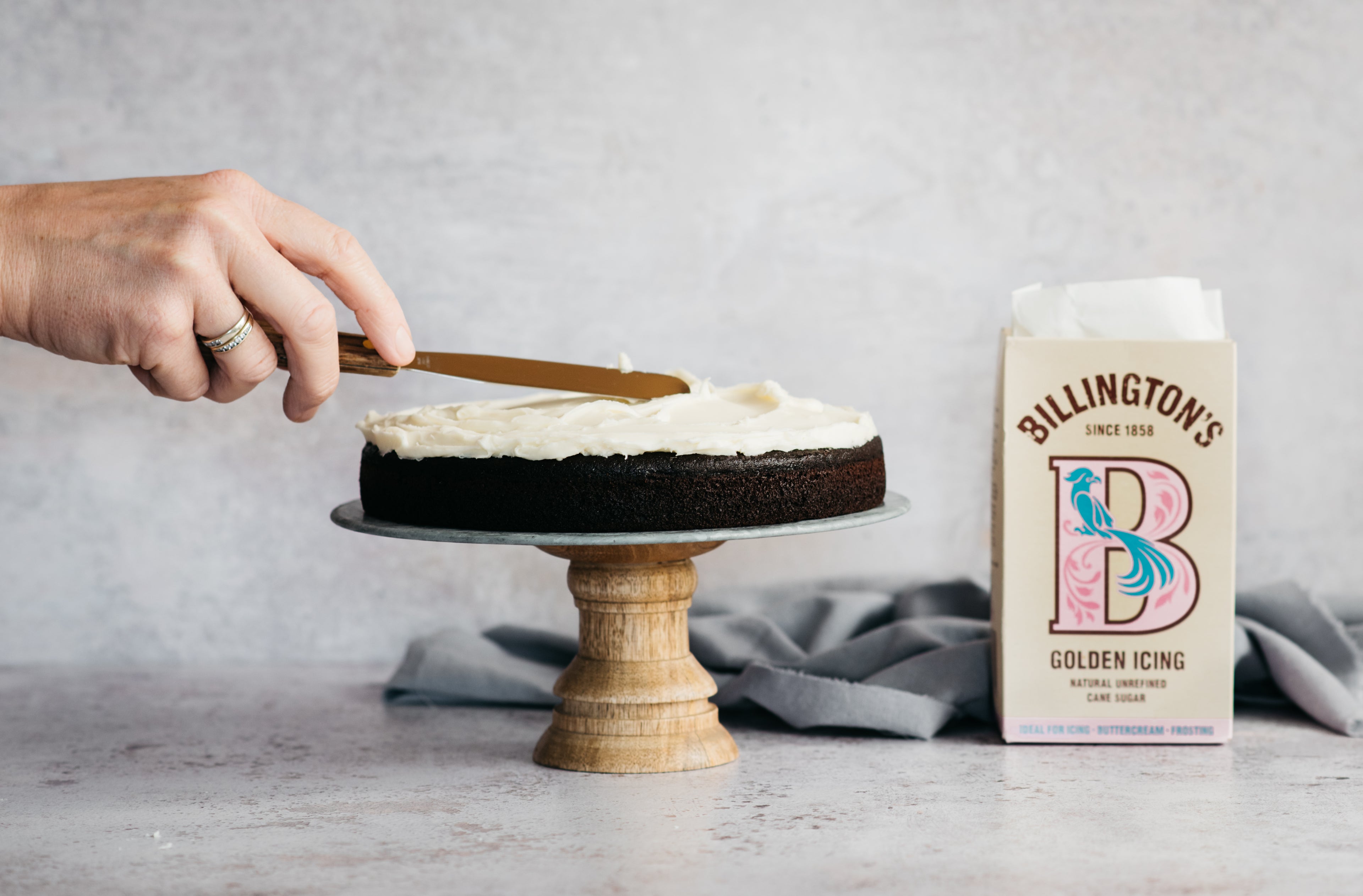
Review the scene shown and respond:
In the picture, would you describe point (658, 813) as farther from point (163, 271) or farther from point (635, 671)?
point (163, 271)

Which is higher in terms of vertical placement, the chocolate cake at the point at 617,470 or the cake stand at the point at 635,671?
the chocolate cake at the point at 617,470

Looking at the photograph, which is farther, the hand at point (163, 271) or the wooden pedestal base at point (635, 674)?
the wooden pedestal base at point (635, 674)

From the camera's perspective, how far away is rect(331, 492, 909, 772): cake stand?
4.01ft

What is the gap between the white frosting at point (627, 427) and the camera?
1096 millimetres

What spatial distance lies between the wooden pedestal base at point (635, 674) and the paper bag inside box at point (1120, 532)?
0.32 m

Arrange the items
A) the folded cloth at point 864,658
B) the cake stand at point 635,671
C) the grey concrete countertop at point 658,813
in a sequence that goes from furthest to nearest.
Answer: the folded cloth at point 864,658
the cake stand at point 635,671
the grey concrete countertop at point 658,813

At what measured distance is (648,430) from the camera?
113 centimetres

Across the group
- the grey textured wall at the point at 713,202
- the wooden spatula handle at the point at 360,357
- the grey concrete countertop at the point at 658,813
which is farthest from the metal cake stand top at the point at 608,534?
the grey textured wall at the point at 713,202

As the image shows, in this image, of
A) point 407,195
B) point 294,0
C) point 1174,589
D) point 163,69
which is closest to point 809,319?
point 407,195

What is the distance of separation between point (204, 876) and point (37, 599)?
40.8 inches

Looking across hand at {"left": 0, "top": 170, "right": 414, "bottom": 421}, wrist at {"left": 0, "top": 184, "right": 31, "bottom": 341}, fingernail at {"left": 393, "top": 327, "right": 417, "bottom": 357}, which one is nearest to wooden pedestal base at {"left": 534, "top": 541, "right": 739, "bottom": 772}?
fingernail at {"left": 393, "top": 327, "right": 417, "bottom": 357}

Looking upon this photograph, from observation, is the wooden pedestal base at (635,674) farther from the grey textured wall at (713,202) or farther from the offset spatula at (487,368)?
the grey textured wall at (713,202)

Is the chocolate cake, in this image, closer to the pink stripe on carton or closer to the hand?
the hand

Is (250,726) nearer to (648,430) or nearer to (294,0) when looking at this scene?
(648,430)
